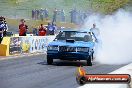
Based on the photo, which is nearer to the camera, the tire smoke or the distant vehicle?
the distant vehicle

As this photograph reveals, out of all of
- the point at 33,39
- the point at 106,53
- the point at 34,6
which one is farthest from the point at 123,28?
the point at 34,6

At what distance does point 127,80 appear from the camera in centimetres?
526

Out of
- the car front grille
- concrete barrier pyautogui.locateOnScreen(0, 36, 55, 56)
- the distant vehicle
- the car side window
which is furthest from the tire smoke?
concrete barrier pyautogui.locateOnScreen(0, 36, 55, 56)

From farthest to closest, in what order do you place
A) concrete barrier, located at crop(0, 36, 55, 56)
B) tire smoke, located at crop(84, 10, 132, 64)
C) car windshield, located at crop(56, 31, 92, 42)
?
1. concrete barrier, located at crop(0, 36, 55, 56)
2. tire smoke, located at crop(84, 10, 132, 64)
3. car windshield, located at crop(56, 31, 92, 42)

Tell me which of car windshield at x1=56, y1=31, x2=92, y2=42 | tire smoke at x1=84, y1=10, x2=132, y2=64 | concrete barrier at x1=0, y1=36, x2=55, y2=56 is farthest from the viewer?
concrete barrier at x1=0, y1=36, x2=55, y2=56

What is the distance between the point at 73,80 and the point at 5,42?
10.5m

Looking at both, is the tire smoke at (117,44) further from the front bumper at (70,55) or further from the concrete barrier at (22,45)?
the concrete barrier at (22,45)

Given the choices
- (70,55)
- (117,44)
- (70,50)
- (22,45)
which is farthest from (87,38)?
(117,44)

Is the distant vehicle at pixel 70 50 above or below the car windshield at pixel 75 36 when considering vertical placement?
below

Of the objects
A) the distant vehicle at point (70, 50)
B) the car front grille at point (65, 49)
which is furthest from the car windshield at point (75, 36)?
the car front grille at point (65, 49)

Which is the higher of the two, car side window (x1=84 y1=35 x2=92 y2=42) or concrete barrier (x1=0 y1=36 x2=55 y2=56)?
car side window (x1=84 y1=35 x2=92 y2=42)

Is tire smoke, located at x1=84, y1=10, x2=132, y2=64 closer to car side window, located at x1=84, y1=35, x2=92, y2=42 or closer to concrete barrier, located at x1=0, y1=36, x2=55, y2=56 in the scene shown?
car side window, located at x1=84, y1=35, x2=92, y2=42

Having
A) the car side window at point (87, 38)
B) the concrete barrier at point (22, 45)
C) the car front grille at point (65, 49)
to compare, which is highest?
the car side window at point (87, 38)

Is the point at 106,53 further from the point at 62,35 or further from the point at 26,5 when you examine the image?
the point at 26,5
